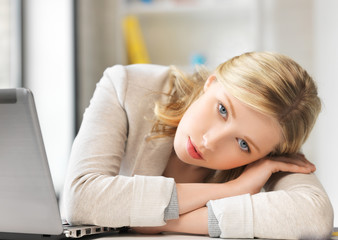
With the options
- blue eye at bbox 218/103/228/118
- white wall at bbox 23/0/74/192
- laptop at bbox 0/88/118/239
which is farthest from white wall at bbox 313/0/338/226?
laptop at bbox 0/88/118/239

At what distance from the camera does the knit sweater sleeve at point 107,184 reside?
3.45ft

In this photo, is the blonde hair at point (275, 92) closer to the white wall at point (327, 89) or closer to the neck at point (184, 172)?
the neck at point (184, 172)

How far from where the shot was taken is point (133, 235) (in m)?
1.07

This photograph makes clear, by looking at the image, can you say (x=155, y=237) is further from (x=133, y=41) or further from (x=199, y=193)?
(x=133, y=41)

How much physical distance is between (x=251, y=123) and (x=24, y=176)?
480mm

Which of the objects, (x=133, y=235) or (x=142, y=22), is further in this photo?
(x=142, y=22)

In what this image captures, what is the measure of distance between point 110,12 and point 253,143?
7.62 ft

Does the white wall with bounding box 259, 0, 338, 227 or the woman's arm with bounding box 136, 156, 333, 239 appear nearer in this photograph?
the woman's arm with bounding box 136, 156, 333, 239

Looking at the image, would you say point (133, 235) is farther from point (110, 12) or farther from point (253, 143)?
point (110, 12)

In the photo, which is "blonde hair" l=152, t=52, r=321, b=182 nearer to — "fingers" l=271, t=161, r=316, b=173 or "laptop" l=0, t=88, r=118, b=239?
"fingers" l=271, t=161, r=316, b=173

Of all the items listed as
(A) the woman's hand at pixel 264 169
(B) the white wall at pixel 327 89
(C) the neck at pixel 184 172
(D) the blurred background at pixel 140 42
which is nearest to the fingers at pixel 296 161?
(A) the woman's hand at pixel 264 169

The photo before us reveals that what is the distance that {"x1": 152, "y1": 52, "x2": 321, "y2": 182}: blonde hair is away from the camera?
3.61ft

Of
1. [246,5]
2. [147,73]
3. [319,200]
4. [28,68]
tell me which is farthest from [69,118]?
[319,200]

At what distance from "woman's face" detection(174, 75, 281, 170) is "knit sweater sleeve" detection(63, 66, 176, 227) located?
12 centimetres
